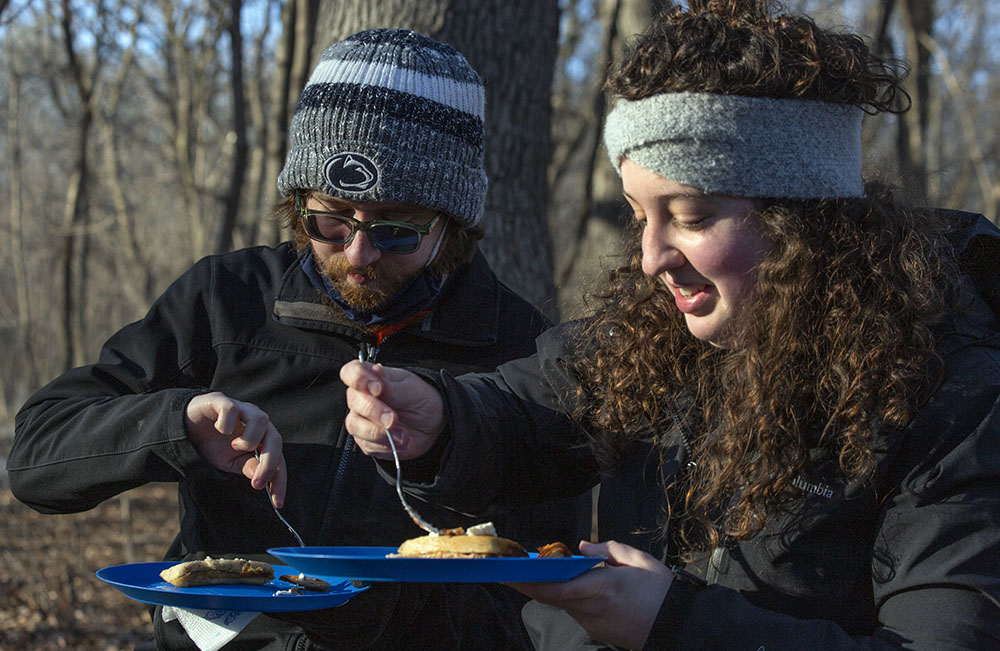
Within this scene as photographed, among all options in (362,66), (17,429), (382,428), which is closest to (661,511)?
(382,428)

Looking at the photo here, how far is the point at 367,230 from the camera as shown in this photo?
308cm

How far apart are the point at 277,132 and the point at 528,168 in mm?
3044

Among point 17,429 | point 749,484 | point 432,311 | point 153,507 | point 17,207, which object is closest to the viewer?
point 749,484

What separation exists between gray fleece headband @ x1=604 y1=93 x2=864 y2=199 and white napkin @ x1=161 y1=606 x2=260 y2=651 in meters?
1.33

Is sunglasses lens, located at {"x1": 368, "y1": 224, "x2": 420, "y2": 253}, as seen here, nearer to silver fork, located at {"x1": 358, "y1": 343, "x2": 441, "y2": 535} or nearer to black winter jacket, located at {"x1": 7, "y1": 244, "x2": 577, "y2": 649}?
black winter jacket, located at {"x1": 7, "y1": 244, "x2": 577, "y2": 649}

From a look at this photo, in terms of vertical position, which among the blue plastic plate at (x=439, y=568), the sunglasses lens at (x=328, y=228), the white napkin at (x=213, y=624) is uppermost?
the sunglasses lens at (x=328, y=228)

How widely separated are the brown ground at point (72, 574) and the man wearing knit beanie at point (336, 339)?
386 cm

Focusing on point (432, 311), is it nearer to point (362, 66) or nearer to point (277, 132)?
point (362, 66)

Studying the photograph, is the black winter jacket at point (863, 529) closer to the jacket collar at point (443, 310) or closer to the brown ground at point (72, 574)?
the jacket collar at point (443, 310)

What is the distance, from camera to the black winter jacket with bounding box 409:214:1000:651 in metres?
1.86

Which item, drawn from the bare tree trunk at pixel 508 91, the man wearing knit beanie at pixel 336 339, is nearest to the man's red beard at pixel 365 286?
the man wearing knit beanie at pixel 336 339

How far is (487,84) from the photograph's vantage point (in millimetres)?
4770

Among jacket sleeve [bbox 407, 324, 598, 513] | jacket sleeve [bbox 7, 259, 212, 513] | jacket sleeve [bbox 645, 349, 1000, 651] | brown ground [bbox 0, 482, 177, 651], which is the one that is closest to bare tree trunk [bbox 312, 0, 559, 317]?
jacket sleeve [bbox 7, 259, 212, 513]

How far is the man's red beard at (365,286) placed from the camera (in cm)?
307
